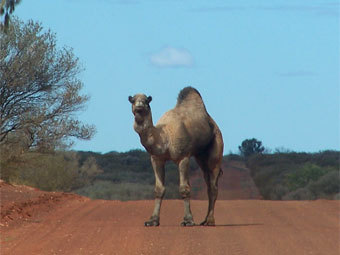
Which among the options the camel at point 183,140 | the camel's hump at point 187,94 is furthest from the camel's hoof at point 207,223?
the camel's hump at point 187,94

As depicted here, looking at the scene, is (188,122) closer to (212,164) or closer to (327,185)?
(212,164)

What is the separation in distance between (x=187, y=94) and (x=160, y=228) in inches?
131

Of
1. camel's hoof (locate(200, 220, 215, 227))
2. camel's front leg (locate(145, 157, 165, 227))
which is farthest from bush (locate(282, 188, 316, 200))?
camel's front leg (locate(145, 157, 165, 227))

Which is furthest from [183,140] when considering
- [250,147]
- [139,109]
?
[250,147]

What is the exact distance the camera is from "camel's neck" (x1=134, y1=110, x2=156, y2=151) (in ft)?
63.9

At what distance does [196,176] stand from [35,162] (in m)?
34.6

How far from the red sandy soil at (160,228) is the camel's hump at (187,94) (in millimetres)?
2530

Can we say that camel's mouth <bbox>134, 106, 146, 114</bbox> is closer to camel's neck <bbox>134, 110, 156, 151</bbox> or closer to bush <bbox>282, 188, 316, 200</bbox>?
camel's neck <bbox>134, 110, 156, 151</bbox>

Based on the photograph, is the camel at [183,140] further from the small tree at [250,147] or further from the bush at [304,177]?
the small tree at [250,147]

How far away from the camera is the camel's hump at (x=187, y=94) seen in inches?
837

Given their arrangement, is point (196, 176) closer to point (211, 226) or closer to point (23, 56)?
point (23, 56)

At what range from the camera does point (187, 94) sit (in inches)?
842

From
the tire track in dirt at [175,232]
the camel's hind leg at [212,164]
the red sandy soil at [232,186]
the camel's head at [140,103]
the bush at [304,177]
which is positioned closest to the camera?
the tire track in dirt at [175,232]

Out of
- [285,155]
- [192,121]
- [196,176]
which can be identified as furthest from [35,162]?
[285,155]
